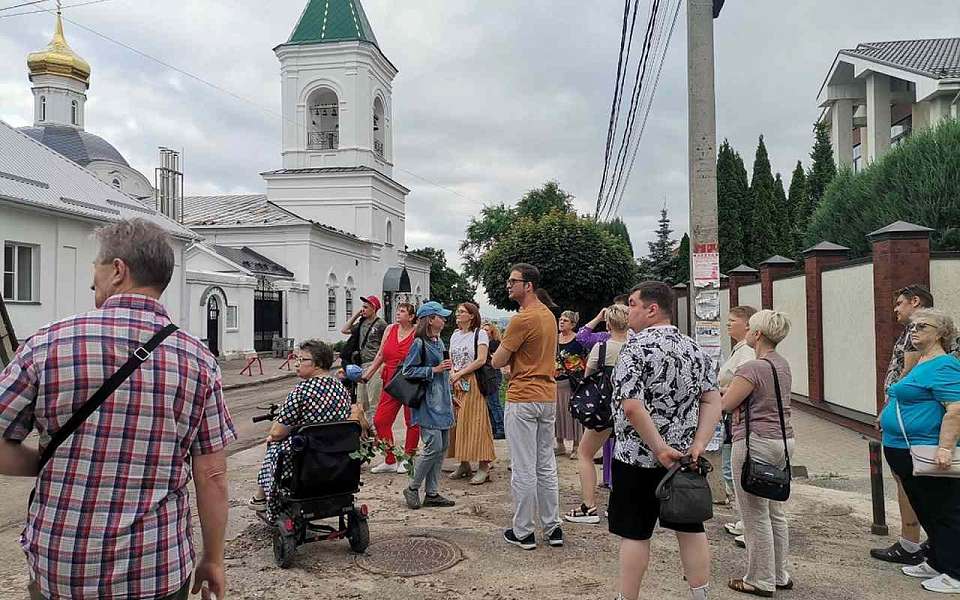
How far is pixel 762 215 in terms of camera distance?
29.6 metres

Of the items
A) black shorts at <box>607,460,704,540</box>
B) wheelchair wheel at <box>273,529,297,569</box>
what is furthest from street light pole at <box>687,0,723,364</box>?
wheelchair wheel at <box>273,529,297,569</box>

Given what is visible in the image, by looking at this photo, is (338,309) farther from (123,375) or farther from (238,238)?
(123,375)

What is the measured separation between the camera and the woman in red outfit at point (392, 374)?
294 inches

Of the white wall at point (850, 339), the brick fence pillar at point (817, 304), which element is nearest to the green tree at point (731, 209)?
the brick fence pillar at point (817, 304)

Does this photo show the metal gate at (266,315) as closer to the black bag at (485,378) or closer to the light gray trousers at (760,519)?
the black bag at (485,378)

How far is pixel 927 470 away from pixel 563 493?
136 inches

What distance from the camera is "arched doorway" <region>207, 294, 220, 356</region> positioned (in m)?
25.8

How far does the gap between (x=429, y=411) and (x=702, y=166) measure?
3.56 m

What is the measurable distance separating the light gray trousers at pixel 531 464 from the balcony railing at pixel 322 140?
121 ft

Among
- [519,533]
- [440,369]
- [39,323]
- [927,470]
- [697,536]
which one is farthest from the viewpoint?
[39,323]

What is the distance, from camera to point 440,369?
682cm

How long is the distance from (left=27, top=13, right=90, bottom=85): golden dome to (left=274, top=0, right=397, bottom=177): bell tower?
10.4m

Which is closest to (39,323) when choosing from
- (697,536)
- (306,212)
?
(697,536)

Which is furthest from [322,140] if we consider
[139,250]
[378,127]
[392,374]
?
[139,250]
